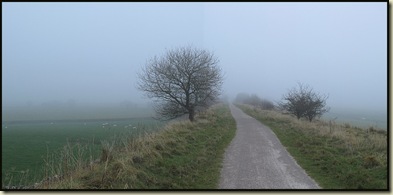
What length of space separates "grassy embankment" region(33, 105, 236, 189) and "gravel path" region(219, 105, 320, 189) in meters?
0.47

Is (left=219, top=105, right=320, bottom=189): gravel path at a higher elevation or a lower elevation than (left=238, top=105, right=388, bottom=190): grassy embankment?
lower

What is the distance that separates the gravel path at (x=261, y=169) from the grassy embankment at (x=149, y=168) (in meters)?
0.47

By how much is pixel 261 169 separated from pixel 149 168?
4.00 meters

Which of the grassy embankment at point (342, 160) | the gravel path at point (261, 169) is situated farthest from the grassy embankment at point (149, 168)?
the grassy embankment at point (342, 160)

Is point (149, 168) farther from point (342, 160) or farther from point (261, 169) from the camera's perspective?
point (342, 160)

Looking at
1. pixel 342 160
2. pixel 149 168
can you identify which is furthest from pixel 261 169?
pixel 149 168

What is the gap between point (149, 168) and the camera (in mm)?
12320

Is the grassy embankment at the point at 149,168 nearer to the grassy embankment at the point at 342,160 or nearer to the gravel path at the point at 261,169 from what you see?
the gravel path at the point at 261,169

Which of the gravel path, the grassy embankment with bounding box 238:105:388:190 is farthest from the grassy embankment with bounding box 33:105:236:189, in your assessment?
the grassy embankment with bounding box 238:105:388:190

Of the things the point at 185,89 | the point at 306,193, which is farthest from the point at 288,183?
the point at 185,89

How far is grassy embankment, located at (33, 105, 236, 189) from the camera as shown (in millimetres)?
10273

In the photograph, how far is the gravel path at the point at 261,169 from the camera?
10422mm

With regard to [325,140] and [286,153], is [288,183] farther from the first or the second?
[325,140]

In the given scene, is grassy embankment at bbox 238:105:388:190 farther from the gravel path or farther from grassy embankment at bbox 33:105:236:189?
grassy embankment at bbox 33:105:236:189
